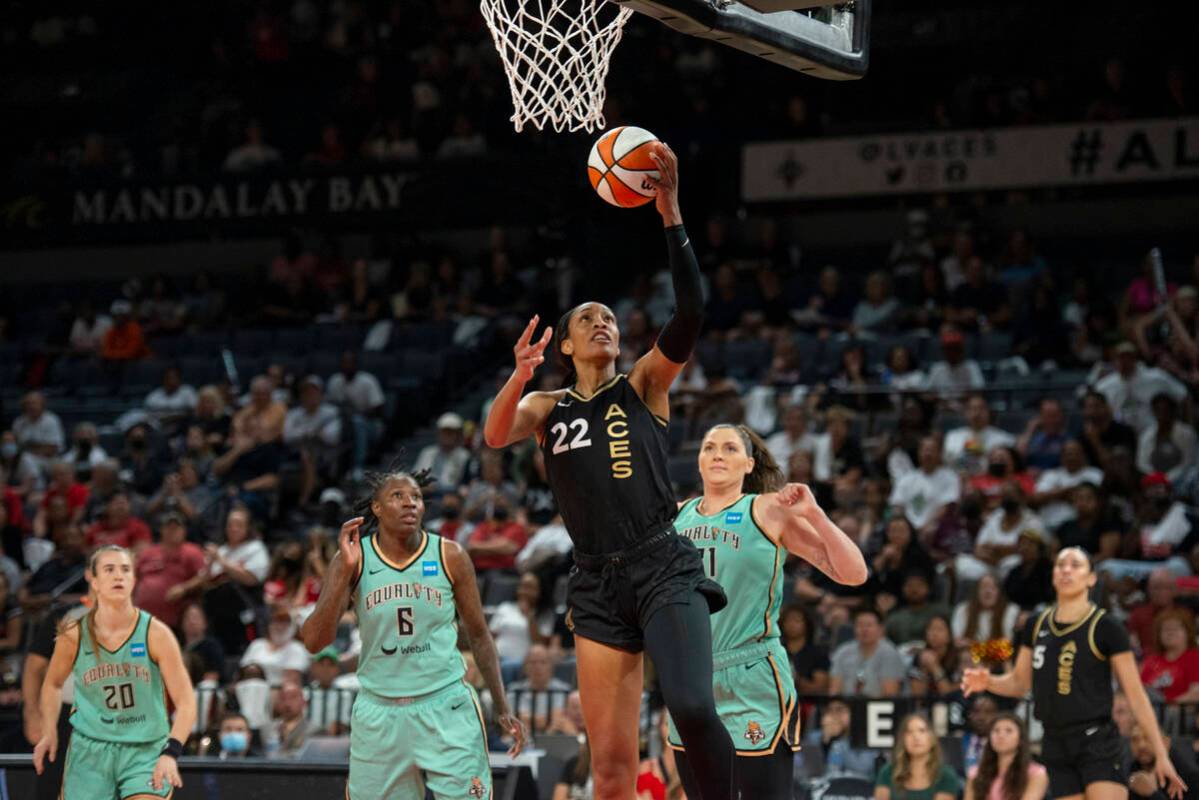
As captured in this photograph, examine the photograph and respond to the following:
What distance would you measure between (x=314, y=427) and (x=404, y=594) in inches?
375

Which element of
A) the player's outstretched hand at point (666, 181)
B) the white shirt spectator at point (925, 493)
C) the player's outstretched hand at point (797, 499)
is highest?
the player's outstretched hand at point (666, 181)

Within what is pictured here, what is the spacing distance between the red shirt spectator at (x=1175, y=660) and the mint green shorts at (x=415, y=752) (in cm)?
553

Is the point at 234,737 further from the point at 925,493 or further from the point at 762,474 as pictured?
the point at 925,493

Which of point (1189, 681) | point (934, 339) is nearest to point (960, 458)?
point (934, 339)

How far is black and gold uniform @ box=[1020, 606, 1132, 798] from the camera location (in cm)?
843

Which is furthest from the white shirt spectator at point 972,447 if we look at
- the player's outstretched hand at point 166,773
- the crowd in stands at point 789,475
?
the player's outstretched hand at point 166,773

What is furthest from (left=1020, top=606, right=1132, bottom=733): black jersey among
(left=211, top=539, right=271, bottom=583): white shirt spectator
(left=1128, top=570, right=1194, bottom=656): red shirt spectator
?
(left=211, top=539, right=271, bottom=583): white shirt spectator

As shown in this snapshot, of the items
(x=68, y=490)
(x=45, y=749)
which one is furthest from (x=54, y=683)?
(x=68, y=490)

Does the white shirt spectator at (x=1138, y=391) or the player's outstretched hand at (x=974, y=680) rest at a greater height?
the white shirt spectator at (x=1138, y=391)

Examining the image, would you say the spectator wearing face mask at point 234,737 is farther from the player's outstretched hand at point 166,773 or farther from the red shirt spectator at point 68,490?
the red shirt spectator at point 68,490

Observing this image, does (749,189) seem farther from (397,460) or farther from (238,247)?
(397,460)

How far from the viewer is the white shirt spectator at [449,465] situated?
605 inches

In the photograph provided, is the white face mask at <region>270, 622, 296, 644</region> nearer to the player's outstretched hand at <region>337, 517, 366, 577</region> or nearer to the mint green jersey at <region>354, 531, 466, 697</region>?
the mint green jersey at <region>354, 531, 466, 697</region>

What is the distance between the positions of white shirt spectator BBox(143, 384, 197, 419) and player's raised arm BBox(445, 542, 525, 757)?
1094cm
